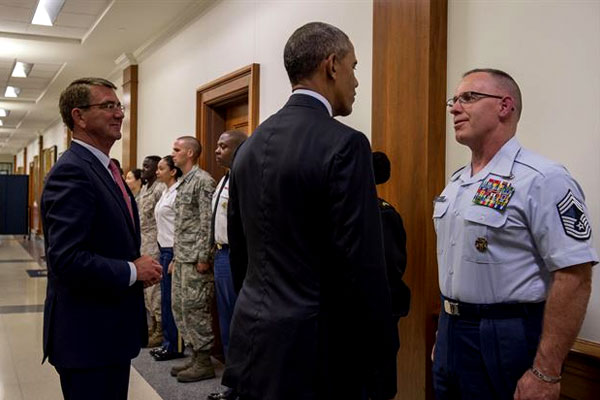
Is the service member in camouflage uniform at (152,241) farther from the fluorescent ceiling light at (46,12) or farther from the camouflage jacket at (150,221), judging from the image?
the fluorescent ceiling light at (46,12)

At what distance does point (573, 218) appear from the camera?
5.48 ft

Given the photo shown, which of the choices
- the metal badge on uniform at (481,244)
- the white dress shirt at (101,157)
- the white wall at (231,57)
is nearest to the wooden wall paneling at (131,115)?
the white wall at (231,57)

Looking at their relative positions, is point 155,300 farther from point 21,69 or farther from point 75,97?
point 21,69

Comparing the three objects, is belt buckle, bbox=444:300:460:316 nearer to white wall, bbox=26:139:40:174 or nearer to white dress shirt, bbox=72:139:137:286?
white dress shirt, bbox=72:139:137:286

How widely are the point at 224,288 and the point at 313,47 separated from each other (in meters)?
2.49

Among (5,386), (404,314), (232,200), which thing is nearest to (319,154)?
(232,200)

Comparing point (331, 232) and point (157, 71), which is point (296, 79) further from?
point (157, 71)

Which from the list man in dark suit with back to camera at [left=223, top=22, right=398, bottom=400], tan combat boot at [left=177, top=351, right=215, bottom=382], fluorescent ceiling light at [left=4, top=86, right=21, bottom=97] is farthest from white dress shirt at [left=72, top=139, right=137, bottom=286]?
fluorescent ceiling light at [left=4, top=86, right=21, bottom=97]

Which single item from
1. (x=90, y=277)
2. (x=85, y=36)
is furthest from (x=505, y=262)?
(x=85, y=36)

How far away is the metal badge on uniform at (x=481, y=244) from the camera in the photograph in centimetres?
182

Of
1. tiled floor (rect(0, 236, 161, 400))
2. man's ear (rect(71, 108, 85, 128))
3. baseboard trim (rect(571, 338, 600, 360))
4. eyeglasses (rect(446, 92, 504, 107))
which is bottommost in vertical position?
tiled floor (rect(0, 236, 161, 400))

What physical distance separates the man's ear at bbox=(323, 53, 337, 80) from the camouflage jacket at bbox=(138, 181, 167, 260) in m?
3.77

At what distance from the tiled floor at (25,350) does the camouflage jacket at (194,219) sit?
91 centimetres

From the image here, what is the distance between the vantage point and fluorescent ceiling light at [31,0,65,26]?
6.01 meters
